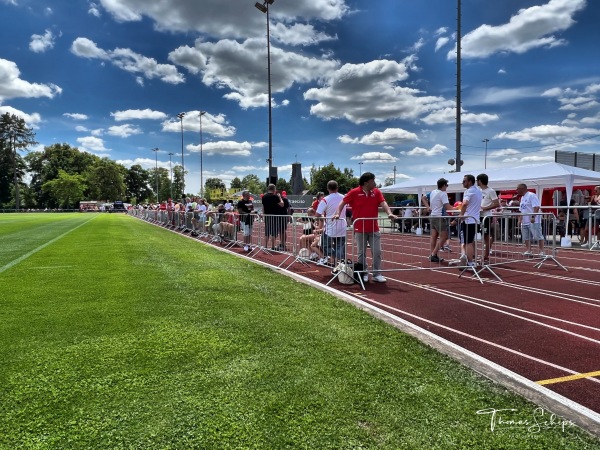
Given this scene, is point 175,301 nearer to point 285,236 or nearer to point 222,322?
point 222,322

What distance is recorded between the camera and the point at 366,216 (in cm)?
746

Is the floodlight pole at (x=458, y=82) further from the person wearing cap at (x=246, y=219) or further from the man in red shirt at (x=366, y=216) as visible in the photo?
the man in red shirt at (x=366, y=216)

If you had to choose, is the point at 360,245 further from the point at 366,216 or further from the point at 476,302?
the point at 476,302

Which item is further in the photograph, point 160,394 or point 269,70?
point 269,70

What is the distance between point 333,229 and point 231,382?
219 inches

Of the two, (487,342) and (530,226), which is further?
(530,226)

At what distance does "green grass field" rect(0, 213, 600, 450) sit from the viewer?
2365 mm

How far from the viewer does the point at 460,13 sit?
19.8 m

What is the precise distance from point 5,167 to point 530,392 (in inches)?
4907

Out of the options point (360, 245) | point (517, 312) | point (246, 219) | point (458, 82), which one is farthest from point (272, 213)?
point (458, 82)

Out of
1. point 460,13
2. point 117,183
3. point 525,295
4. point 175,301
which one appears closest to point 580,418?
point 525,295

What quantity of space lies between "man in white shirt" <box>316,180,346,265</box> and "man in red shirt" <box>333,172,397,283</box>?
57 cm

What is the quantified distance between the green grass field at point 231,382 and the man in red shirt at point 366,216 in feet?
7.21

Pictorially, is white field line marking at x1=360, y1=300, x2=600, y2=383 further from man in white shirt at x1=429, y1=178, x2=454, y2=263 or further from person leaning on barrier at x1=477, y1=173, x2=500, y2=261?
person leaning on barrier at x1=477, y1=173, x2=500, y2=261
